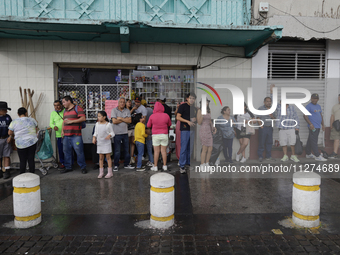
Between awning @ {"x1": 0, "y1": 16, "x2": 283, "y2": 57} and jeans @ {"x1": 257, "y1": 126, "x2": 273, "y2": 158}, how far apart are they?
2446 mm

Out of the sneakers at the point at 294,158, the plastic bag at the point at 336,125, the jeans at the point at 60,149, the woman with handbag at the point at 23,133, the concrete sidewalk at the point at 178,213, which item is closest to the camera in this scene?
the concrete sidewalk at the point at 178,213

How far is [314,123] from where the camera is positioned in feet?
29.0

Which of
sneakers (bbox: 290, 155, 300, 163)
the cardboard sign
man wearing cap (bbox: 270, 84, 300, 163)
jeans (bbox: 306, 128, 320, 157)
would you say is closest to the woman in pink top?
the cardboard sign

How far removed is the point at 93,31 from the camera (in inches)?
282

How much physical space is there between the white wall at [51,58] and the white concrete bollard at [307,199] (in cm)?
507

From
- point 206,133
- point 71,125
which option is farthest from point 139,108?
point 206,133

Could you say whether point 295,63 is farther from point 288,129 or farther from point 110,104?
point 110,104

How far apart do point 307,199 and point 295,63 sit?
6.36 m

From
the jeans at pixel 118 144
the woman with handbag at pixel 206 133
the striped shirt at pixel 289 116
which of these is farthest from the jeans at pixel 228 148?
the jeans at pixel 118 144

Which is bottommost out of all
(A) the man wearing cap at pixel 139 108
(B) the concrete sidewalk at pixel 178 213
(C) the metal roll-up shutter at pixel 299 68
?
(B) the concrete sidewalk at pixel 178 213

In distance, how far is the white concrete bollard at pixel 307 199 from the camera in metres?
4.18

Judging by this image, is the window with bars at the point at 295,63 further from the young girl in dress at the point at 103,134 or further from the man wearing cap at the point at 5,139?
the man wearing cap at the point at 5,139

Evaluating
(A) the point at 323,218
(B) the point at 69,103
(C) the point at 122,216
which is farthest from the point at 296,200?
(B) the point at 69,103

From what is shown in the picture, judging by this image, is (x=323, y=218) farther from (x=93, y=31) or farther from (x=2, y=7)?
(x=2, y=7)
